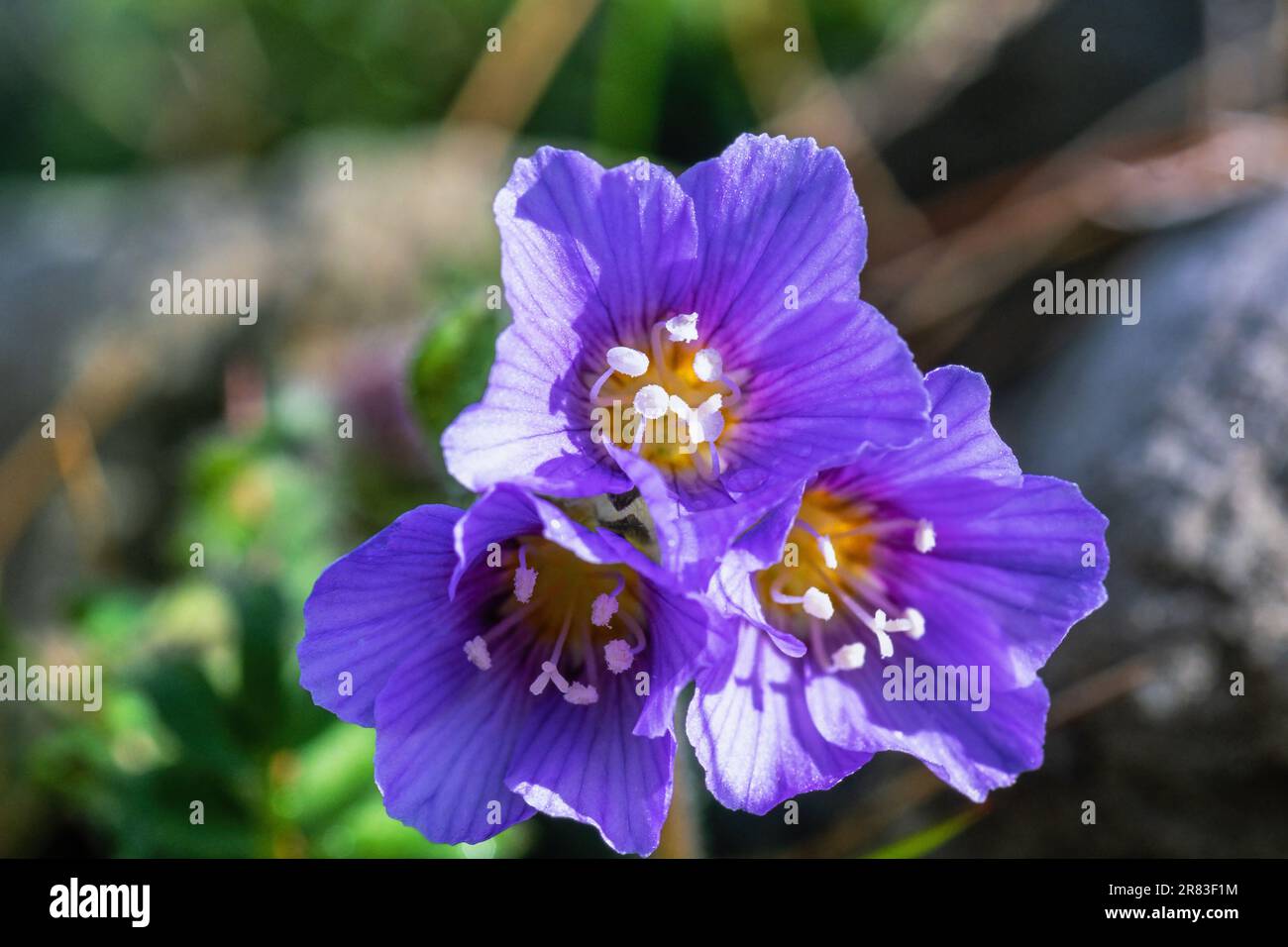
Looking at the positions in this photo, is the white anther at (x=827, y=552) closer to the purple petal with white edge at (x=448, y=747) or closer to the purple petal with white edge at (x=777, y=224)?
the purple petal with white edge at (x=777, y=224)

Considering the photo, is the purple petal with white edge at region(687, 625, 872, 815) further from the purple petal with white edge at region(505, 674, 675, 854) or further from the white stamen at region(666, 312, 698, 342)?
the white stamen at region(666, 312, 698, 342)

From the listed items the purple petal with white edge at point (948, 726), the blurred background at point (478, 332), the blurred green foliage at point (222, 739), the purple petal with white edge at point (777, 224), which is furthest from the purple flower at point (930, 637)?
the blurred green foliage at point (222, 739)

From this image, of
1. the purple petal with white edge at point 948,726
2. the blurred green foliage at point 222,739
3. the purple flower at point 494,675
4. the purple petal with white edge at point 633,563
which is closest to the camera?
the purple petal with white edge at point 633,563

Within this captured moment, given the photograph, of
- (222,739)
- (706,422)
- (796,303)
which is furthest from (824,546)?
(222,739)

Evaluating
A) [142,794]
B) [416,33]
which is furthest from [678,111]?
[142,794]

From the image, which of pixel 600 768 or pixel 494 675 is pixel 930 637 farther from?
pixel 494 675

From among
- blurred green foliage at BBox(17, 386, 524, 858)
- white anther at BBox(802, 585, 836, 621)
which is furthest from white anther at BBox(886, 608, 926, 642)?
blurred green foliage at BBox(17, 386, 524, 858)
